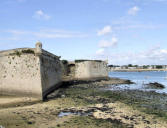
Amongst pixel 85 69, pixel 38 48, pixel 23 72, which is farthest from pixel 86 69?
pixel 23 72

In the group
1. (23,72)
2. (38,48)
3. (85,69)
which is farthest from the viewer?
(85,69)

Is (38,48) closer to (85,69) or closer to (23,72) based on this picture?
(23,72)

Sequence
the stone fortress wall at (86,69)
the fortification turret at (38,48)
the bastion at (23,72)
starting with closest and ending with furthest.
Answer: the bastion at (23,72) < the fortification turret at (38,48) < the stone fortress wall at (86,69)

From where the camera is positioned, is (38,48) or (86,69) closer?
(38,48)

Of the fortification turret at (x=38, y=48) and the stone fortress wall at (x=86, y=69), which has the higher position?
the fortification turret at (x=38, y=48)

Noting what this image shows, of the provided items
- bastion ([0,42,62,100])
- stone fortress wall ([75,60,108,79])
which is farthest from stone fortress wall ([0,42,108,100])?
stone fortress wall ([75,60,108,79])

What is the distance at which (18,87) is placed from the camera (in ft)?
75.9

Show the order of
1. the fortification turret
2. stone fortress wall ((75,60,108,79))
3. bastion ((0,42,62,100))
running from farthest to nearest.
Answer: stone fortress wall ((75,60,108,79)), the fortification turret, bastion ((0,42,62,100))

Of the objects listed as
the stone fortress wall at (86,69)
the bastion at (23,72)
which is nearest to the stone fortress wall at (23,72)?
the bastion at (23,72)

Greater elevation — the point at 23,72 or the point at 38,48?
the point at 38,48

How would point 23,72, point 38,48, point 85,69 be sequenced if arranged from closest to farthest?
point 23,72 → point 38,48 → point 85,69

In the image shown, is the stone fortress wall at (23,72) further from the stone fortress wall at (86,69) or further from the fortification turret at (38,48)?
the stone fortress wall at (86,69)

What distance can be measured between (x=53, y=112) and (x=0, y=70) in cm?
1197

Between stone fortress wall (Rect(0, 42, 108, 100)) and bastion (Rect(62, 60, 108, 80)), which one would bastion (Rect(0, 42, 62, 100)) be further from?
bastion (Rect(62, 60, 108, 80))
